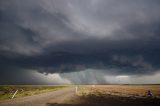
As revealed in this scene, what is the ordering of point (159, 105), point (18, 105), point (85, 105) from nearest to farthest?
point (18, 105) < point (85, 105) < point (159, 105)

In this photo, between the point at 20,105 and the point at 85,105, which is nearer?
the point at 20,105

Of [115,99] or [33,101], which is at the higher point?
[115,99]

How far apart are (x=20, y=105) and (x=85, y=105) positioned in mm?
7872

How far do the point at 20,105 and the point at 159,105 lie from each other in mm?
17925

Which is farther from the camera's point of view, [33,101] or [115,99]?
[115,99]

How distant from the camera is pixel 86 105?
23.8m

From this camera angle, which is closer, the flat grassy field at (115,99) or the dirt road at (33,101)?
the dirt road at (33,101)

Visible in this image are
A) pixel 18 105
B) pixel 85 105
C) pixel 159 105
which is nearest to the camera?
pixel 18 105

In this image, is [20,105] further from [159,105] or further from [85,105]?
[159,105]

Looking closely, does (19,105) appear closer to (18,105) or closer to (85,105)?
(18,105)

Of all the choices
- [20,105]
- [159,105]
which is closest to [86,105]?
[20,105]

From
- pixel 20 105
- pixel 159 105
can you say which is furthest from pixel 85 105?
pixel 159 105

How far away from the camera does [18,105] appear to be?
19.8m

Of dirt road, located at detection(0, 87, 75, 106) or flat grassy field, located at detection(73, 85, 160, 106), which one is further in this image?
flat grassy field, located at detection(73, 85, 160, 106)
